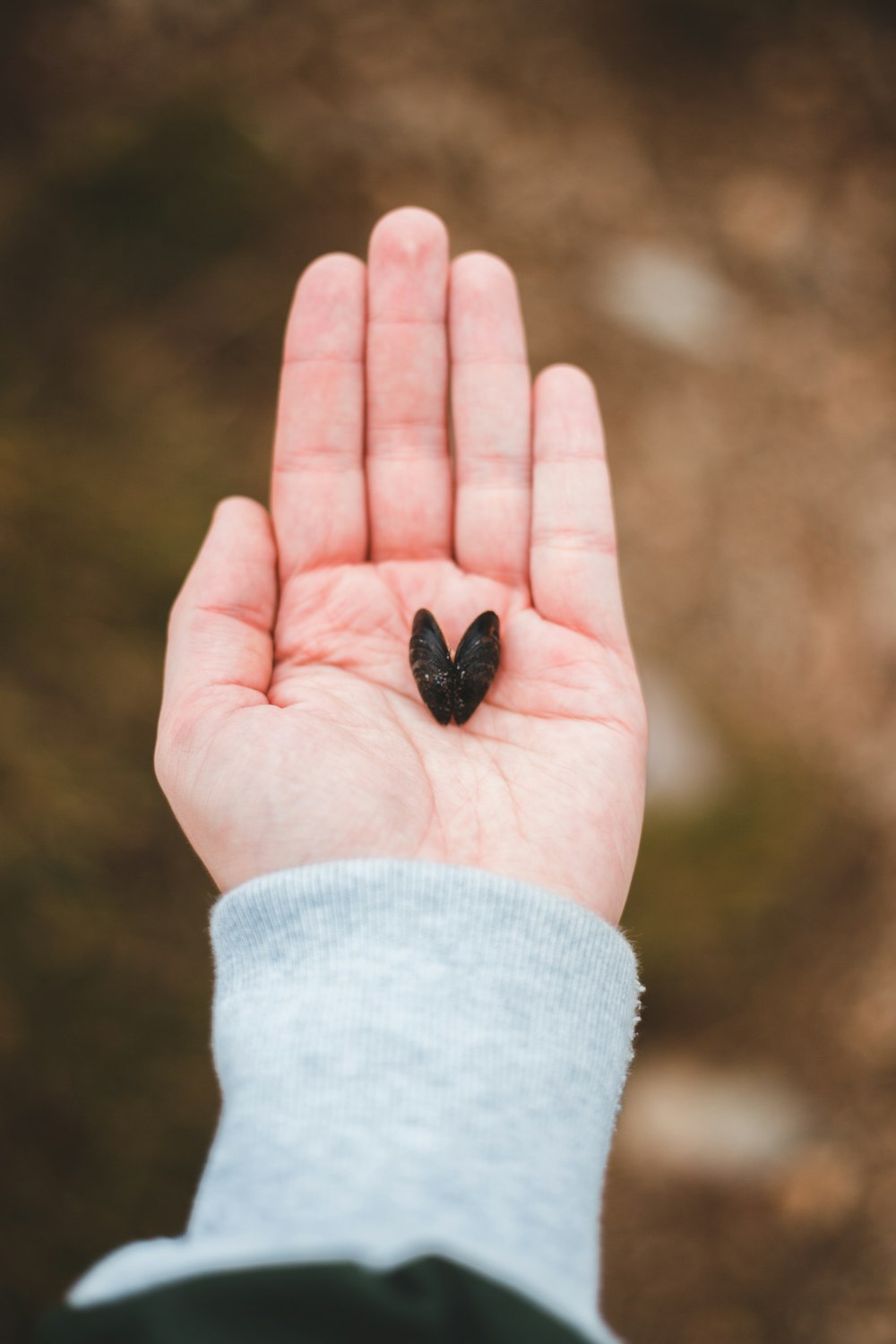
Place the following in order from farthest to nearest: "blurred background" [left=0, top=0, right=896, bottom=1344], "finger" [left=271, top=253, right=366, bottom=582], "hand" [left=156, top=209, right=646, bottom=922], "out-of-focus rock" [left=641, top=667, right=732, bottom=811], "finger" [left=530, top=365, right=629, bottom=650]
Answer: "out-of-focus rock" [left=641, top=667, right=732, bottom=811]
"blurred background" [left=0, top=0, right=896, bottom=1344]
"finger" [left=271, top=253, right=366, bottom=582]
"finger" [left=530, top=365, right=629, bottom=650]
"hand" [left=156, top=209, right=646, bottom=922]

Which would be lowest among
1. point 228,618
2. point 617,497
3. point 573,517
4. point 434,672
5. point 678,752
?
point 678,752

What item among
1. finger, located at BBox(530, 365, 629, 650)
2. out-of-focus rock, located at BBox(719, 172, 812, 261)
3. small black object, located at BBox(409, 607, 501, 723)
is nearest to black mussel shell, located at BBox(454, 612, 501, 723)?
small black object, located at BBox(409, 607, 501, 723)

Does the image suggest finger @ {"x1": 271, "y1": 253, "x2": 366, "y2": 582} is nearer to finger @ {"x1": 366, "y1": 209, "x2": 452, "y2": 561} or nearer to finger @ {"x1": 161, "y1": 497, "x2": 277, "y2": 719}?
finger @ {"x1": 366, "y1": 209, "x2": 452, "y2": 561}

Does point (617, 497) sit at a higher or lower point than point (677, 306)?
lower

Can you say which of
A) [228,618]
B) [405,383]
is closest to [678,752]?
[405,383]

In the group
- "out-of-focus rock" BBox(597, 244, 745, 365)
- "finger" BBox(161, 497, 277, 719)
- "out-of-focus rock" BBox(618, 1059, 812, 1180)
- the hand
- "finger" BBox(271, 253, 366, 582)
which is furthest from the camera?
"out-of-focus rock" BBox(597, 244, 745, 365)

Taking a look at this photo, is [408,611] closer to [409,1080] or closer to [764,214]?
[409,1080]

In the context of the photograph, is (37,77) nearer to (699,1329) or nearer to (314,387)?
(314,387)

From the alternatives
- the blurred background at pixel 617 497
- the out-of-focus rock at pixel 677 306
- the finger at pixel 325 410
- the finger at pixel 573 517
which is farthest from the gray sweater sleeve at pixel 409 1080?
the out-of-focus rock at pixel 677 306
